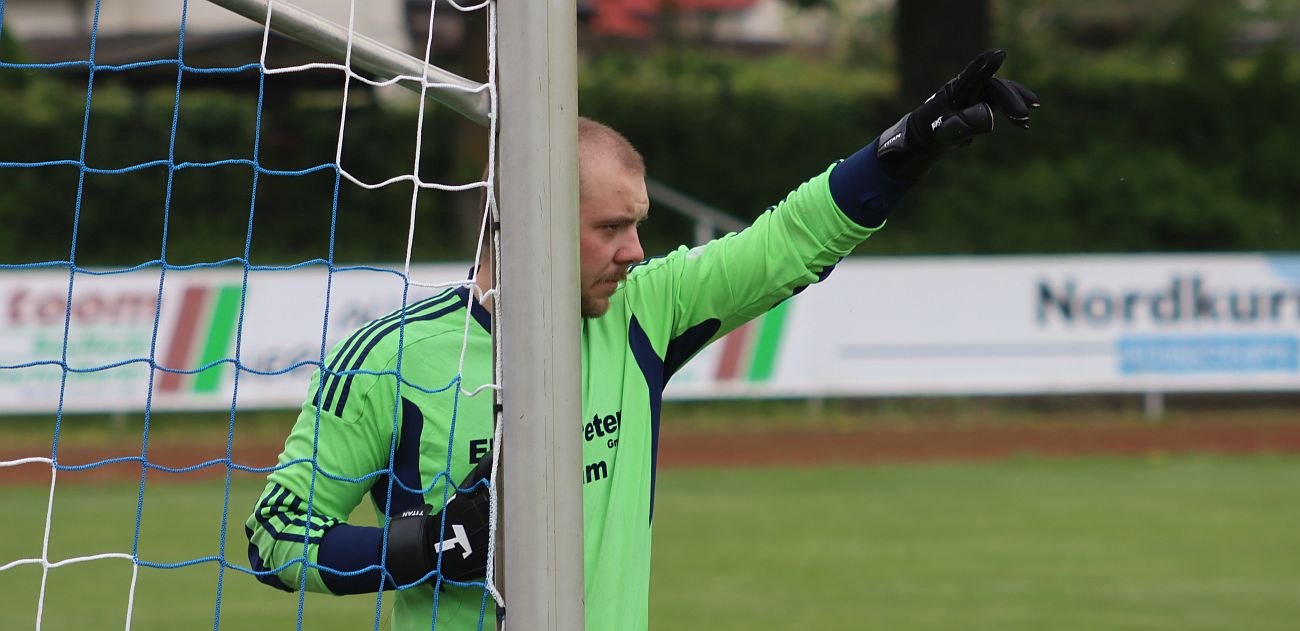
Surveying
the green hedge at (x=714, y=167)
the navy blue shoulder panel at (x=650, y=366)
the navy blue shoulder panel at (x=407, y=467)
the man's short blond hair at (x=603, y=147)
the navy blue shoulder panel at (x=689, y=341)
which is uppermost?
the green hedge at (x=714, y=167)

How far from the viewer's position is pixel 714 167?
20516 mm

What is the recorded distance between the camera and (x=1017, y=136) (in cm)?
1986

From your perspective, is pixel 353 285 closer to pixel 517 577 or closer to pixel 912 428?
pixel 912 428

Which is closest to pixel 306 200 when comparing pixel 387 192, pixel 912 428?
pixel 387 192

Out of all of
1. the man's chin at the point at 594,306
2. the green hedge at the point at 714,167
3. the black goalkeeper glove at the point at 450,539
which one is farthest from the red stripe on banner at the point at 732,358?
the black goalkeeper glove at the point at 450,539

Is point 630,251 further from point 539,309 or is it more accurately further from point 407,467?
point 407,467

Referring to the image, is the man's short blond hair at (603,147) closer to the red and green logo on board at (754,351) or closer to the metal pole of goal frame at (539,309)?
the metal pole of goal frame at (539,309)

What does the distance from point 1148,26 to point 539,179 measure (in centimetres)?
3202

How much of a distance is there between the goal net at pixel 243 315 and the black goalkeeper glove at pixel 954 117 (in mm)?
669

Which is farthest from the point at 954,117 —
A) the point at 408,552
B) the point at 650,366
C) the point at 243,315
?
the point at 243,315

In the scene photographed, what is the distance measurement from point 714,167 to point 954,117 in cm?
1802

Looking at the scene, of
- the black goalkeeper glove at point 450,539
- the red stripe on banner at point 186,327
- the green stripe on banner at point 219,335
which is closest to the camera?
the black goalkeeper glove at point 450,539

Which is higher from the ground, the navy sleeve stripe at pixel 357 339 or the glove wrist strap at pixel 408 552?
the navy sleeve stripe at pixel 357 339

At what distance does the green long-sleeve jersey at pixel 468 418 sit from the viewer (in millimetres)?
2561
